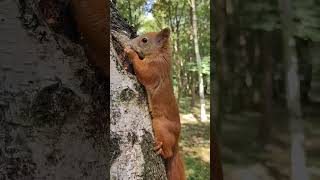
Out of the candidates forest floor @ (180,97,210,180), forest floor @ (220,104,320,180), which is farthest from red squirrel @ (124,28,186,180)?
forest floor @ (180,97,210,180)

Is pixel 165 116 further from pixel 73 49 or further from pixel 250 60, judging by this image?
pixel 250 60

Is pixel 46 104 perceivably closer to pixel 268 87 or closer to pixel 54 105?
pixel 54 105

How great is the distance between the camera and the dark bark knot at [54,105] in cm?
74

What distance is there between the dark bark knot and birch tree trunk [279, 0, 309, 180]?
0.50 meters

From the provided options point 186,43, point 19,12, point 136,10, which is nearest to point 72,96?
point 19,12

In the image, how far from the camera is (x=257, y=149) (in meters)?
0.33

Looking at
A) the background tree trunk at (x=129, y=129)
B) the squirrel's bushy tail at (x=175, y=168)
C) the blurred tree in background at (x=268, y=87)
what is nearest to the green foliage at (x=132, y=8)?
the squirrel's bushy tail at (x=175, y=168)

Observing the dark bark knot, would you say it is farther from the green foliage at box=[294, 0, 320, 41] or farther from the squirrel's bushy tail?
the squirrel's bushy tail

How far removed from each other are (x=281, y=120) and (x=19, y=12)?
20.2 inches

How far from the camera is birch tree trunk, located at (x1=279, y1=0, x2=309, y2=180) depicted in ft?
1.03

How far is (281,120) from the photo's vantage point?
0.33m

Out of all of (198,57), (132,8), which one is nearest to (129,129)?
(198,57)

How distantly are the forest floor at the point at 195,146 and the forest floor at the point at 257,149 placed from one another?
5.12m

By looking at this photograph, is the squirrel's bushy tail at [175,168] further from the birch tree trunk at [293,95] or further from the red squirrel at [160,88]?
the birch tree trunk at [293,95]
